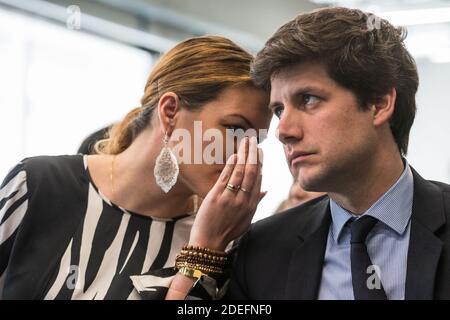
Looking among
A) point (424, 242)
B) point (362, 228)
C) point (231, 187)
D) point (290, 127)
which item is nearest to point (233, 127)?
point (231, 187)

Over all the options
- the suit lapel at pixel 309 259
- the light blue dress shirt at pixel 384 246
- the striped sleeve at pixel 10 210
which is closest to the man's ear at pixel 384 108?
the light blue dress shirt at pixel 384 246

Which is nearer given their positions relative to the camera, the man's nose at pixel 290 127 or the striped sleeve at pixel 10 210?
the man's nose at pixel 290 127

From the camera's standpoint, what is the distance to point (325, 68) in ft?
4.90

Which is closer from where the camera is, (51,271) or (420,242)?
(420,242)

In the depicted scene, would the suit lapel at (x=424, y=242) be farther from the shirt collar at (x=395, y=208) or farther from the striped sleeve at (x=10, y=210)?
the striped sleeve at (x=10, y=210)

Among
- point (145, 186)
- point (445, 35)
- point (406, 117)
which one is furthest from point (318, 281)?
point (445, 35)

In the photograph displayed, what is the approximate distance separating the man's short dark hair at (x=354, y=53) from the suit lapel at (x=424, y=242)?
0.14 meters

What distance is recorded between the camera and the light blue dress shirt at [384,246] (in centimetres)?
145

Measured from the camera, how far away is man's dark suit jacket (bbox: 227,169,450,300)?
4.58 feet

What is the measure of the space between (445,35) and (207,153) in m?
2.72

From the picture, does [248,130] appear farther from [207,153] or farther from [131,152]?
[131,152]

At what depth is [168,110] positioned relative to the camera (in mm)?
1758

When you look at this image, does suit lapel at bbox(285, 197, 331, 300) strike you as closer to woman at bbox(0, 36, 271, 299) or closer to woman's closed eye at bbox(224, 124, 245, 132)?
woman at bbox(0, 36, 271, 299)

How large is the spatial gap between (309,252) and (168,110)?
459mm
